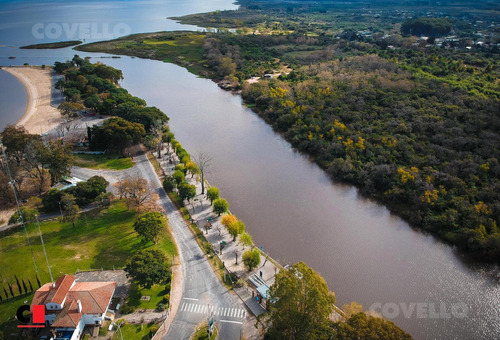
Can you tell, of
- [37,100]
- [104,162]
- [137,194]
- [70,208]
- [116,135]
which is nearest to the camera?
[70,208]

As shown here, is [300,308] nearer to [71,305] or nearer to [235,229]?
[235,229]

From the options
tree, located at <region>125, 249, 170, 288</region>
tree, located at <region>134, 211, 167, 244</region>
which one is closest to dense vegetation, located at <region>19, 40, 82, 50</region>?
tree, located at <region>134, 211, 167, 244</region>

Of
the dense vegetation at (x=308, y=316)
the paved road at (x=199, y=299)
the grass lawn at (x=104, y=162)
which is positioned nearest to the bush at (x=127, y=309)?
the paved road at (x=199, y=299)

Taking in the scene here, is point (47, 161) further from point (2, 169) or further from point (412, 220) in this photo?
point (412, 220)

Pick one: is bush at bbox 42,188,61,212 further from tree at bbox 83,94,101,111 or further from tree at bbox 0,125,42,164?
tree at bbox 83,94,101,111

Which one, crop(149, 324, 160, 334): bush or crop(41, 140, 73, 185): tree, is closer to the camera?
crop(149, 324, 160, 334): bush

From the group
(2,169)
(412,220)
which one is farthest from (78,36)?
(412,220)

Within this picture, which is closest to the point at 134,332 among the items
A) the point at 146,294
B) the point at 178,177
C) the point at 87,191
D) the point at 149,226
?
the point at 146,294
